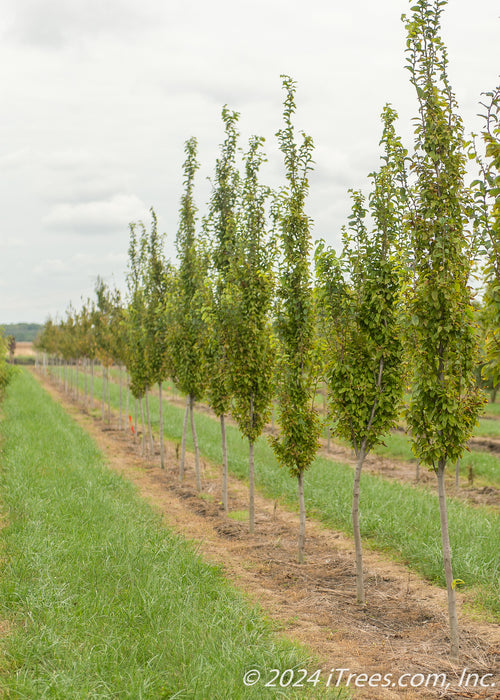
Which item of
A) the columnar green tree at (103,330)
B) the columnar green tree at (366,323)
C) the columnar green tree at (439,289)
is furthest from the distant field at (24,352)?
the columnar green tree at (439,289)

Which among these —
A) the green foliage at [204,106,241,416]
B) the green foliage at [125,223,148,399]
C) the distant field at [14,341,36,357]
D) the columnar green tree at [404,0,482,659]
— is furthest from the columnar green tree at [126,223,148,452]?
the distant field at [14,341,36,357]

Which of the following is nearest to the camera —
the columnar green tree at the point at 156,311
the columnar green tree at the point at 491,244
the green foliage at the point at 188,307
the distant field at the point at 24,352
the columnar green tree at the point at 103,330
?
the columnar green tree at the point at 491,244

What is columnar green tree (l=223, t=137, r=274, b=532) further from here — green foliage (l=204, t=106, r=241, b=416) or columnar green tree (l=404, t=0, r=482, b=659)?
columnar green tree (l=404, t=0, r=482, b=659)

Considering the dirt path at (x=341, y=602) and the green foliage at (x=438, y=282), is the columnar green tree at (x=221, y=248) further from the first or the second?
the green foliage at (x=438, y=282)

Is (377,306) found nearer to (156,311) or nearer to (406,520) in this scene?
(406,520)

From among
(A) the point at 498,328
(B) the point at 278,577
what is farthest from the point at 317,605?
(A) the point at 498,328

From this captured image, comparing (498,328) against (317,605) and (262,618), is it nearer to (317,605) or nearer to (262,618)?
(262,618)

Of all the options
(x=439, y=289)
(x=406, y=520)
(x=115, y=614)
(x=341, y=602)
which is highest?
(x=439, y=289)

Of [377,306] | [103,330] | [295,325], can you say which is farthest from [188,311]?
[103,330]

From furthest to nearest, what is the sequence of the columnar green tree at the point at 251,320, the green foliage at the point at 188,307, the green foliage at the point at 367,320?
the green foliage at the point at 188,307, the columnar green tree at the point at 251,320, the green foliage at the point at 367,320

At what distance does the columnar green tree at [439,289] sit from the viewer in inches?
232

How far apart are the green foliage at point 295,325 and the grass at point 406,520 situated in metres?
2.08

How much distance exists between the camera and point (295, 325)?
28.6 feet

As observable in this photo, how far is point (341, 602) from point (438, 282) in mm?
4289
